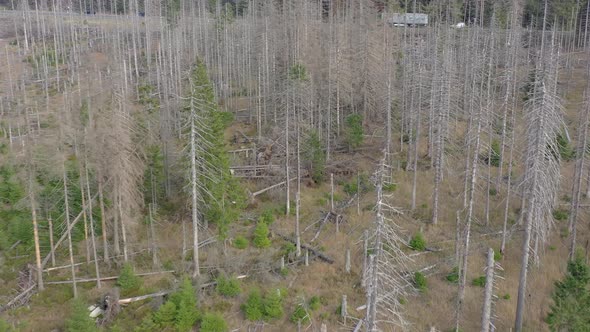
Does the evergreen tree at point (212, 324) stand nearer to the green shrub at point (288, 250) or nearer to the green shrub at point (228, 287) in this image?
the green shrub at point (228, 287)

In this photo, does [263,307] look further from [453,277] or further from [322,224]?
[453,277]

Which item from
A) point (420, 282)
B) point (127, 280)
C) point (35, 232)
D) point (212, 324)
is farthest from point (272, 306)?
point (35, 232)

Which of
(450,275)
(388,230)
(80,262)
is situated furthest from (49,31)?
(388,230)

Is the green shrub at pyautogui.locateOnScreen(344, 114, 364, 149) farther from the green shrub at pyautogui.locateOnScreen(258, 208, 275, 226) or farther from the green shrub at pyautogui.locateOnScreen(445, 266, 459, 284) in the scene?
the green shrub at pyautogui.locateOnScreen(445, 266, 459, 284)

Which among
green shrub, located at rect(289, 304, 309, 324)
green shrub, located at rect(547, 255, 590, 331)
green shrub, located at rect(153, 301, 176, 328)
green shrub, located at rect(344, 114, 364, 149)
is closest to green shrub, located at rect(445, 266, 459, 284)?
green shrub, located at rect(547, 255, 590, 331)

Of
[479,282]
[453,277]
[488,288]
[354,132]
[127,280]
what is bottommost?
[479,282]

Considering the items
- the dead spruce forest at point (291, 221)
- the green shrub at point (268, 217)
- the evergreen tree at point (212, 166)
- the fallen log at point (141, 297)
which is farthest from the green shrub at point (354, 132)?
the fallen log at point (141, 297)

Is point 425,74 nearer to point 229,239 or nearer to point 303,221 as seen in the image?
point 303,221
